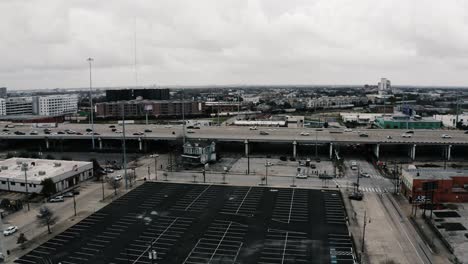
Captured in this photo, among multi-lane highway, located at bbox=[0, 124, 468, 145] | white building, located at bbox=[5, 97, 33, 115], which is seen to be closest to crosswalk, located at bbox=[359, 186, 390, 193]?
multi-lane highway, located at bbox=[0, 124, 468, 145]

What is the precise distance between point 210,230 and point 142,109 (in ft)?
314

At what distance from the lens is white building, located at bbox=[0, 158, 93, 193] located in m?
40.7

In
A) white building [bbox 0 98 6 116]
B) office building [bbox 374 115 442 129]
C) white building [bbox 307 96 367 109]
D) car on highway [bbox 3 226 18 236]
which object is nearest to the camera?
car on highway [bbox 3 226 18 236]

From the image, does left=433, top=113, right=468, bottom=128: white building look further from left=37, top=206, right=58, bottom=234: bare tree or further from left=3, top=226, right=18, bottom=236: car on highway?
left=3, top=226, right=18, bottom=236: car on highway

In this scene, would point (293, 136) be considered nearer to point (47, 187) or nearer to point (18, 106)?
point (47, 187)

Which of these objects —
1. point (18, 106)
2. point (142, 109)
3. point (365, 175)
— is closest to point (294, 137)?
point (365, 175)

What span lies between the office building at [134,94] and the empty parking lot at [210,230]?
359 ft

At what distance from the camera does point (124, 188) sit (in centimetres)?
4216

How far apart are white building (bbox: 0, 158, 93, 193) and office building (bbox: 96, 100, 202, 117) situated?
243ft

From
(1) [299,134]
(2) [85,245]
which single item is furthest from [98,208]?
(1) [299,134]

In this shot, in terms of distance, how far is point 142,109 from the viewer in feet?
395

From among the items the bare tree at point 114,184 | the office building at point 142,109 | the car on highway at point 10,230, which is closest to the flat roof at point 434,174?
the bare tree at point 114,184

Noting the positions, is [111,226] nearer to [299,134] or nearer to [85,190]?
[85,190]

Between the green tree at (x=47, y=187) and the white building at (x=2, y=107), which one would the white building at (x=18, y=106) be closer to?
the white building at (x=2, y=107)
